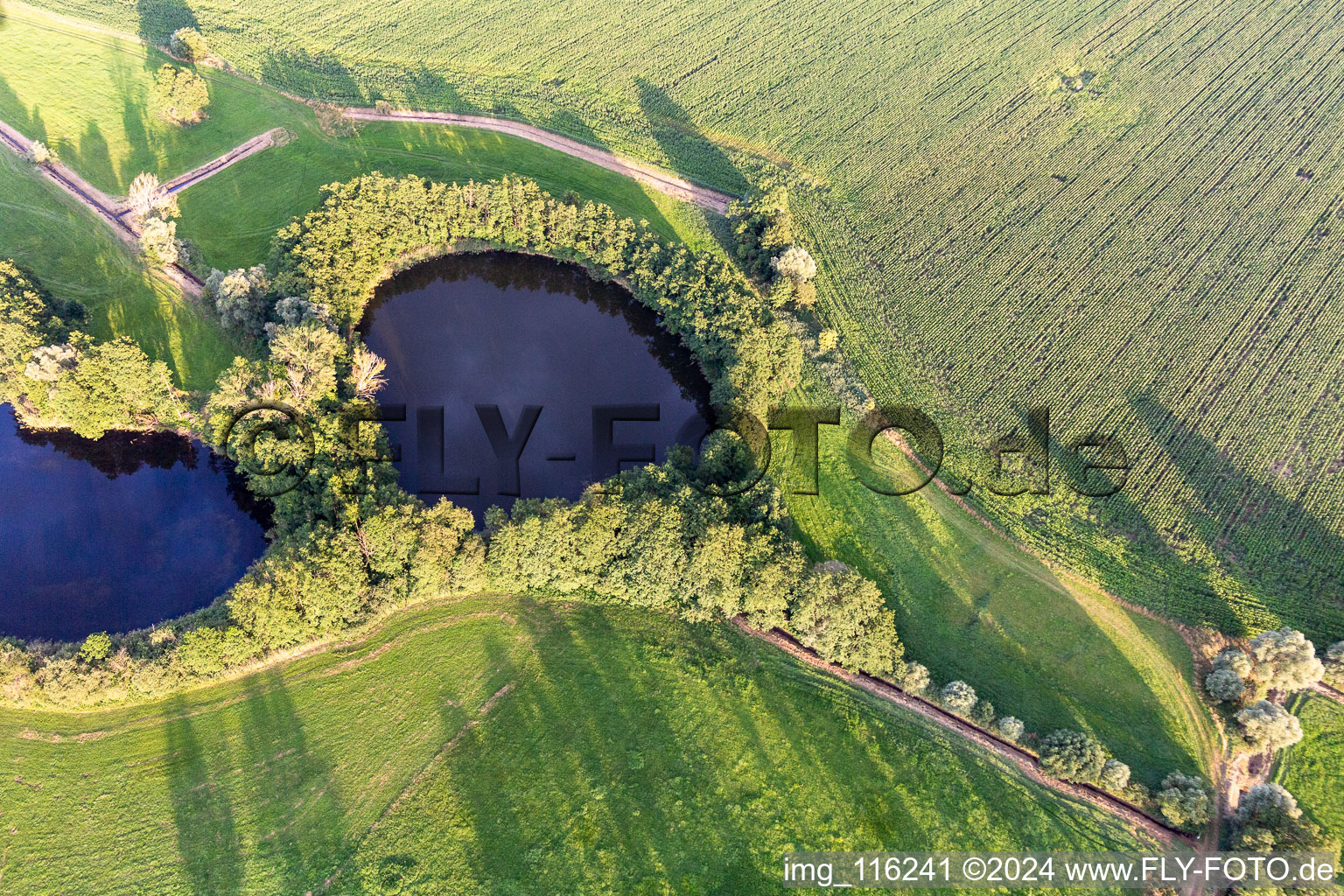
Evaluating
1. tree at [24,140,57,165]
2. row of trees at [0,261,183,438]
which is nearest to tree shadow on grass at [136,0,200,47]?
tree at [24,140,57,165]

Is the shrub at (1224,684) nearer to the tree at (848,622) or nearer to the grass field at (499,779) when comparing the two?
the grass field at (499,779)

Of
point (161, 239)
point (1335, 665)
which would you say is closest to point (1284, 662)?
point (1335, 665)

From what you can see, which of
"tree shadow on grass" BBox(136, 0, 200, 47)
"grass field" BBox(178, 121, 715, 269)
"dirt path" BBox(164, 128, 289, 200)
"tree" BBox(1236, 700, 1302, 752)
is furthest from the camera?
"tree shadow on grass" BBox(136, 0, 200, 47)

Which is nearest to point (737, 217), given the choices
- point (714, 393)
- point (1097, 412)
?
point (714, 393)

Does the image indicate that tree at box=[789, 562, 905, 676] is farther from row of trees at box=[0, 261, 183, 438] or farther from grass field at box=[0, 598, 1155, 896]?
row of trees at box=[0, 261, 183, 438]

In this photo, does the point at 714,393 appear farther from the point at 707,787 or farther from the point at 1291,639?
the point at 1291,639

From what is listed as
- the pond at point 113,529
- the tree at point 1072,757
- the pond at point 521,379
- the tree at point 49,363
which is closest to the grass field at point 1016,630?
the tree at point 1072,757

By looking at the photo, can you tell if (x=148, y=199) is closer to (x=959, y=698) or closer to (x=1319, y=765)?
(x=959, y=698)
